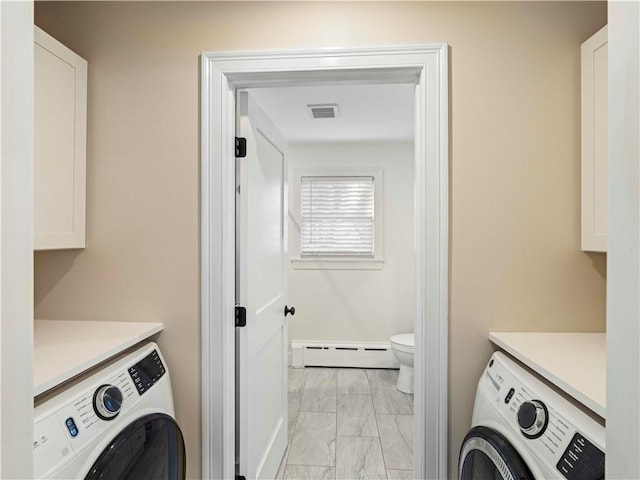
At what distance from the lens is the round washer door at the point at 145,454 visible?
42.7 inches

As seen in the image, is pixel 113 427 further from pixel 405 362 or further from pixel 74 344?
pixel 405 362

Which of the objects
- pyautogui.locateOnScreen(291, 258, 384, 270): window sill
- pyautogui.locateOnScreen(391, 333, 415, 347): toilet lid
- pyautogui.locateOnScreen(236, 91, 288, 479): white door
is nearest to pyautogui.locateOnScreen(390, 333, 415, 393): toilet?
pyautogui.locateOnScreen(391, 333, 415, 347): toilet lid

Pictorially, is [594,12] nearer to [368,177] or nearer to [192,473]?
[192,473]

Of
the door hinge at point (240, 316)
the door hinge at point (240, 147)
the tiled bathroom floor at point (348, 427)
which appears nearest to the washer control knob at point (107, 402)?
the door hinge at point (240, 316)

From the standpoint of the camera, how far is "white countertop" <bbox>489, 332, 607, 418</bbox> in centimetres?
97

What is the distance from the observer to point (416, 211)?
5.18 ft

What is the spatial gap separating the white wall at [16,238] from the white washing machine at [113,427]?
647mm

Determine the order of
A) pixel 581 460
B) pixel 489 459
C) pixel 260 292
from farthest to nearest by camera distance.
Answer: pixel 260 292 → pixel 489 459 → pixel 581 460

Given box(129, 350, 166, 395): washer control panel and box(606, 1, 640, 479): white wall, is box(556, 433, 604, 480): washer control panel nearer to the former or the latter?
box(606, 1, 640, 479): white wall

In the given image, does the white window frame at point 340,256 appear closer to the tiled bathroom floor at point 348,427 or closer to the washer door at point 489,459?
the tiled bathroom floor at point 348,427

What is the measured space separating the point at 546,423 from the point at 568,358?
32cm

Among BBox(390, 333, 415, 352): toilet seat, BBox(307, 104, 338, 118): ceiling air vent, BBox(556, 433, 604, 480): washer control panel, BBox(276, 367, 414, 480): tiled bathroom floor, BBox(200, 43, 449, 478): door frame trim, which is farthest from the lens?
BBox(390, 333, 415, 352): toilet seat

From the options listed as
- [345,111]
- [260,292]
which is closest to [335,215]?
[345,111]

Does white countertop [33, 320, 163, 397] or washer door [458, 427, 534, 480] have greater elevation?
white countertop [33, 320, 163, 397]
